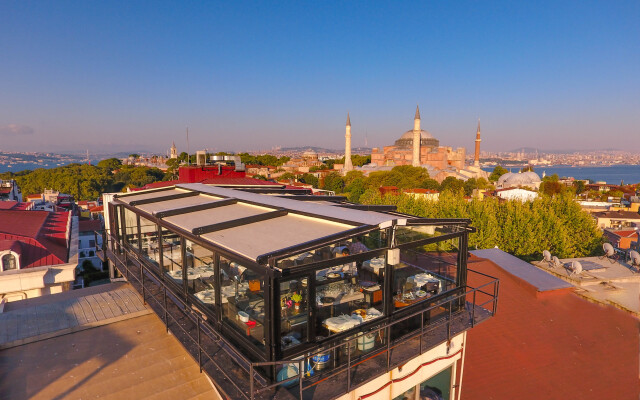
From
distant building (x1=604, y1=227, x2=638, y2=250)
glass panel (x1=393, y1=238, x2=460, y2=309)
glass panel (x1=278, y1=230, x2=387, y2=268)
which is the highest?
glass panel (x1=278, y1=230, x2=387, y2=268)

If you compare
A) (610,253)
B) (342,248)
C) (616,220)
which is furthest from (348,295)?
(616,220)

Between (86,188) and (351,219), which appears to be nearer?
(351,219)

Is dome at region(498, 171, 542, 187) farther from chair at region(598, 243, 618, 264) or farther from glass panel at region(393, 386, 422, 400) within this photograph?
glass panel at region(393, 386, 422, 400)

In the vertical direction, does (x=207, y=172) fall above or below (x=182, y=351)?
above

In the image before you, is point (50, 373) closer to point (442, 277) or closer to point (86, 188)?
point (442, 277)

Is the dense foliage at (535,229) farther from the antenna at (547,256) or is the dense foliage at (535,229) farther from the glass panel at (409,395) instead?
the glass panel at (409,395)

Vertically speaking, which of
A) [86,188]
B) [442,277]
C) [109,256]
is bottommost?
[86,188]

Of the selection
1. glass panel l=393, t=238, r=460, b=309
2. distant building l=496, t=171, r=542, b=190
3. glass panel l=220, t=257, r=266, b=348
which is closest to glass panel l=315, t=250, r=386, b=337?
glass panel l=393, t=238, r=460, b=309

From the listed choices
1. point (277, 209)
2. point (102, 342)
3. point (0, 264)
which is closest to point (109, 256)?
point (0, 264)
